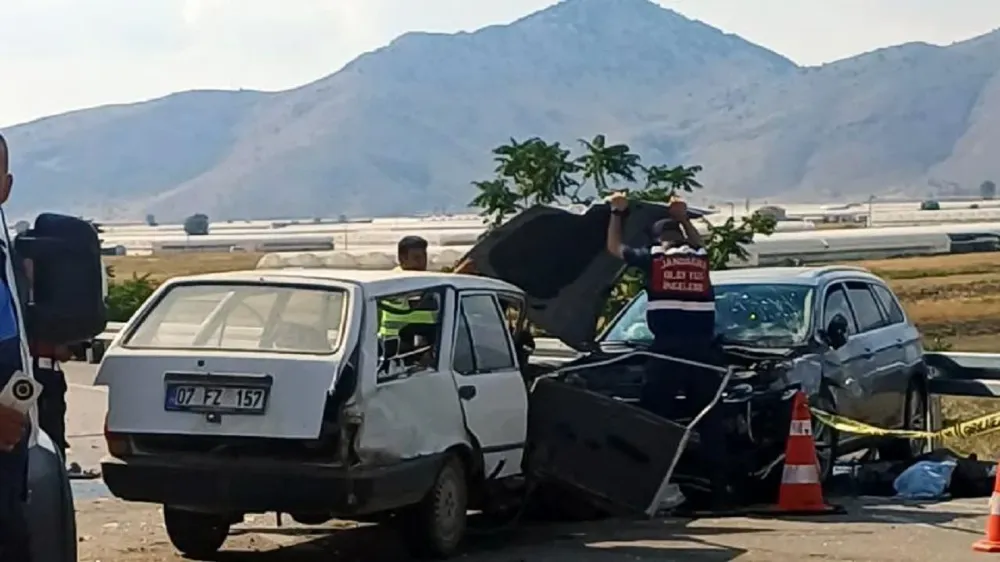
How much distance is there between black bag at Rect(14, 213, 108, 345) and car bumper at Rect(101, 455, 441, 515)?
392 centimetres

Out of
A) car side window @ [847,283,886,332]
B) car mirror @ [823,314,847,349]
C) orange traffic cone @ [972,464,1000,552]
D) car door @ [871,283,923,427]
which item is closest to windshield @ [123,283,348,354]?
orange traffic cone @ [972,464,1000,552]

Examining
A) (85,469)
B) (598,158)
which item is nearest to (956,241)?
(598,158)

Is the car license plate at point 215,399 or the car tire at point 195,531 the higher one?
the car license plate at point 215,399

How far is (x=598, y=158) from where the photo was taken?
57.7 ft

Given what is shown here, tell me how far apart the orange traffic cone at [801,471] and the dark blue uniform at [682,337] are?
1.43 feet

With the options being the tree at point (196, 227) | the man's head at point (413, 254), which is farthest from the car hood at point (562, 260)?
the tree at point (196, 227)

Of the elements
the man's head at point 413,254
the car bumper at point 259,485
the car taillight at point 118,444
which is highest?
the man's head at point 413,254

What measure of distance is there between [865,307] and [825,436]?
194cm

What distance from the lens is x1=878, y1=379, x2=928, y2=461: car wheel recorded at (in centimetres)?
1341

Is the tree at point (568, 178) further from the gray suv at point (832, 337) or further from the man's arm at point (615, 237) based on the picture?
the man's arm at point (615, 237)

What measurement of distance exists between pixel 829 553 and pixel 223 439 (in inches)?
133

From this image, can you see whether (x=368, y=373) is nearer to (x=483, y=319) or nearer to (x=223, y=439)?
(x=223, y=439)

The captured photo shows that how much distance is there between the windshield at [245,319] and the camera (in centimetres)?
875

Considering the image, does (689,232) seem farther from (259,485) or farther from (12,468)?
(12,468)
